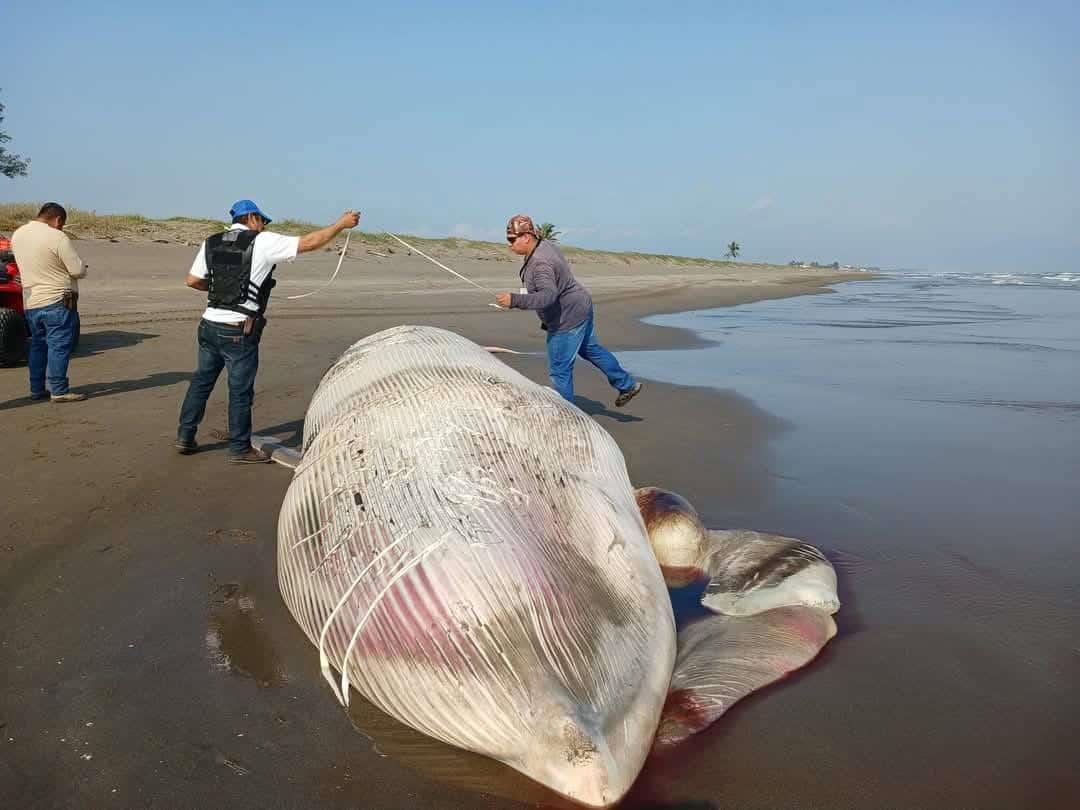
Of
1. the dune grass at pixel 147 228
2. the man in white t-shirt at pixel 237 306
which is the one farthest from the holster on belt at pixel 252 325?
the dune grass at pixel 147 228

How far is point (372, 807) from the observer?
225 cm

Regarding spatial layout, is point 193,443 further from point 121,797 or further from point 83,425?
point 121,797

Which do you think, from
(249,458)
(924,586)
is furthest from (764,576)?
(249,458)

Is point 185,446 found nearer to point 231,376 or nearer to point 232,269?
point 231,376

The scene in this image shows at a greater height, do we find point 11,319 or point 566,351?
point 566,351

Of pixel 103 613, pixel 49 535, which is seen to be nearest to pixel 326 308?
pixel 49 535

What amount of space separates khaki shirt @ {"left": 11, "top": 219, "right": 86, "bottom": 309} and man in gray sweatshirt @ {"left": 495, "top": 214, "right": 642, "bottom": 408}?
166 inches

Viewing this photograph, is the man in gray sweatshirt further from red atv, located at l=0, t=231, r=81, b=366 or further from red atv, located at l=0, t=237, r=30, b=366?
red atv, located at l=0, t=237, r=30, b=366

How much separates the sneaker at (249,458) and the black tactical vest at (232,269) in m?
1.04

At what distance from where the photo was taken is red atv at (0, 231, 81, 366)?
Answer: 8.43 m

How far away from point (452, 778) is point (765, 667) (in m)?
1.25

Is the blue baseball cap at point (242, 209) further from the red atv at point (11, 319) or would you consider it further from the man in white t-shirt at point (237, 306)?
the red atv at point (11, 319)

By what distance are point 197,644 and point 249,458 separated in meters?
2.62

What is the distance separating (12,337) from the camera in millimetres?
8492
